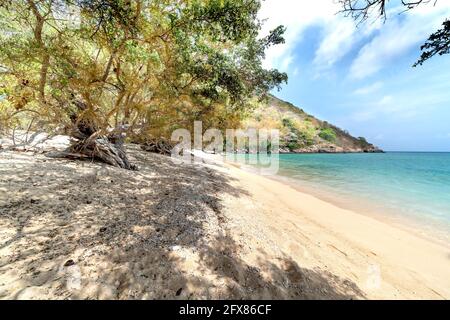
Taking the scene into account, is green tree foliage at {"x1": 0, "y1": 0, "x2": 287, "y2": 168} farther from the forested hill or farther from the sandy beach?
the forested hill

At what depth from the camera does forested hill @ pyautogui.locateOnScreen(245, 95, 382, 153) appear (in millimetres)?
73688

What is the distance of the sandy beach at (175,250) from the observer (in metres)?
2.30

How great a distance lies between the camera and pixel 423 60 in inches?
131

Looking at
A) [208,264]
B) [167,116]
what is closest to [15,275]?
[208,264]

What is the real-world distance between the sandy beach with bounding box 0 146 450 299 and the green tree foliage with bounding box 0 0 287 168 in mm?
2514

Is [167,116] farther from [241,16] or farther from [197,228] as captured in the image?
[197,228]

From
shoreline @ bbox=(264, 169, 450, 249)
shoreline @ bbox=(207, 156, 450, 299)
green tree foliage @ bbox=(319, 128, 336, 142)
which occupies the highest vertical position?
green tree foliage @ bbox=(319, 128, 336, 142)

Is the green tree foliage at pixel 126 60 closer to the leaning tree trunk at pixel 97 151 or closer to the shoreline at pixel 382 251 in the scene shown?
the leaning tree trunk at pixel 97 151

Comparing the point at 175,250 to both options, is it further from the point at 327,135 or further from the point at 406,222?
the point at 327,135

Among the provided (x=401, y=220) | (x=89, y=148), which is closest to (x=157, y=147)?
(x=89, y=148)

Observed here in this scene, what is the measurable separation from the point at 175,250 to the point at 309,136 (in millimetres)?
83835

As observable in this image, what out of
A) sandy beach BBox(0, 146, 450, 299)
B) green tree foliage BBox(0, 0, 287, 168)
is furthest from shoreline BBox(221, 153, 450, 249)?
green tree foliage BBox(0, 0, 287, 168)

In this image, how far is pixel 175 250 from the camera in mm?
3023
